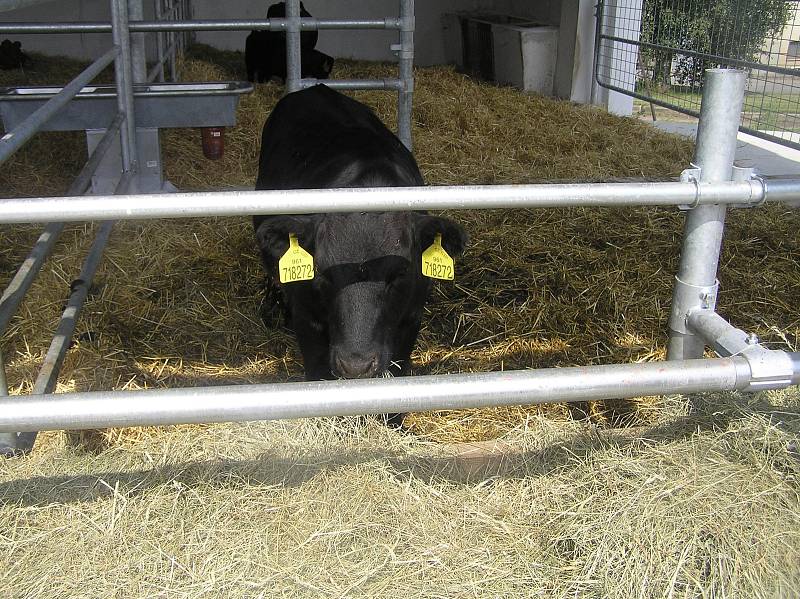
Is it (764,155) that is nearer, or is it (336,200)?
(336,200)

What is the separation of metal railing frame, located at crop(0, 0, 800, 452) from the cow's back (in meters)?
1.67

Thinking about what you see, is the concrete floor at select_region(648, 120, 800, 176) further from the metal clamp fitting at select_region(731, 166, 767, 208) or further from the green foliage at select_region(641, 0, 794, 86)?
the metal clamp fitting at select_region(731, 166, 767, 208)

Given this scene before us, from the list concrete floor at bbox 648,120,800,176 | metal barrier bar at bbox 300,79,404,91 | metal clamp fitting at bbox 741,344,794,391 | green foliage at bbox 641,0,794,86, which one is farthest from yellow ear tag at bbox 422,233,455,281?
concrete floor at bbox 648,120,800,176

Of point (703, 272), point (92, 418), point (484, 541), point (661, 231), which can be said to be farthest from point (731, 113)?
point (661, 231)

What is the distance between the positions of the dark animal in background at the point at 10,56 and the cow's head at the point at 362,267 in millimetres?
9318

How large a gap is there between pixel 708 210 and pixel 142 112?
4.20m

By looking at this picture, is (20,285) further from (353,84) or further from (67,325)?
(353,84)

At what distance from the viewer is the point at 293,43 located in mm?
5371

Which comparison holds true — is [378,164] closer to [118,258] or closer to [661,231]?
[118,258]

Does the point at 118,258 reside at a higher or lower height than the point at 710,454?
lower

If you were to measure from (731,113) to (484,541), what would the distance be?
120 cm

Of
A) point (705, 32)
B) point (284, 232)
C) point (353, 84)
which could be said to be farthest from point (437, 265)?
point (705, 32)

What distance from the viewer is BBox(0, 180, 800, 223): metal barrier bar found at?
171 centimetres

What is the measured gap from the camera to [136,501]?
215 cm
